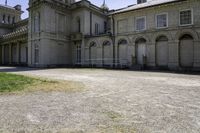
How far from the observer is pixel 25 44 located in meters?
44.4

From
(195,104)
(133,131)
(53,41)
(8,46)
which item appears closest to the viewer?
(133,131)

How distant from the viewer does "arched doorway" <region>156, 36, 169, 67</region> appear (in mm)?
26094

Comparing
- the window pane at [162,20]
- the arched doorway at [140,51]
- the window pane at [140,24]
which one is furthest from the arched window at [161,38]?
the window pane at [140,24]

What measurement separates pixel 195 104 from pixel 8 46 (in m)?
47.5

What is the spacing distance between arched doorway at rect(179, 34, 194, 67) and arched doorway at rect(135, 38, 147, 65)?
458cm

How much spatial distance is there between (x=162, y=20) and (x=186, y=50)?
15.9 ft

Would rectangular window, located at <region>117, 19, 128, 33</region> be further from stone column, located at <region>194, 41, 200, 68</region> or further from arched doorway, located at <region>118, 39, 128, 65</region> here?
stone column, located at <region>194, 41, 200, 68</region>

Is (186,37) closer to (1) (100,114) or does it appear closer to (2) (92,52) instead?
(2) (92,52)

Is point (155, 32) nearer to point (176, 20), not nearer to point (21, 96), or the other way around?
point (176, 20)

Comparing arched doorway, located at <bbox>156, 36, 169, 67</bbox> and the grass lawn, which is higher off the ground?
arched doorway, located at <bbox>156, 36, 169, 67</bbox>

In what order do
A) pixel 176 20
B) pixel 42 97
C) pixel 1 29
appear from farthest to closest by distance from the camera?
pixel 1 29 < pixel 176 20 < pixel 42 97

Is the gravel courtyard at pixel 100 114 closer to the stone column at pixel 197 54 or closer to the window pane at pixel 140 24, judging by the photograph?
the stone column at pixel 197 54

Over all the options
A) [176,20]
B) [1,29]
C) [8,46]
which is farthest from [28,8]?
[176,20]

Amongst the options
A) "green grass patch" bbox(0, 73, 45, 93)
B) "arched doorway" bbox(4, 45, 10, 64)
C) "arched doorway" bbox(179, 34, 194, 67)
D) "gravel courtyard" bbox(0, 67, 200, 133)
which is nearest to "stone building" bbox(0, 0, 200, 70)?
"arched doorway" bbox(179, 34, 194, 67)
